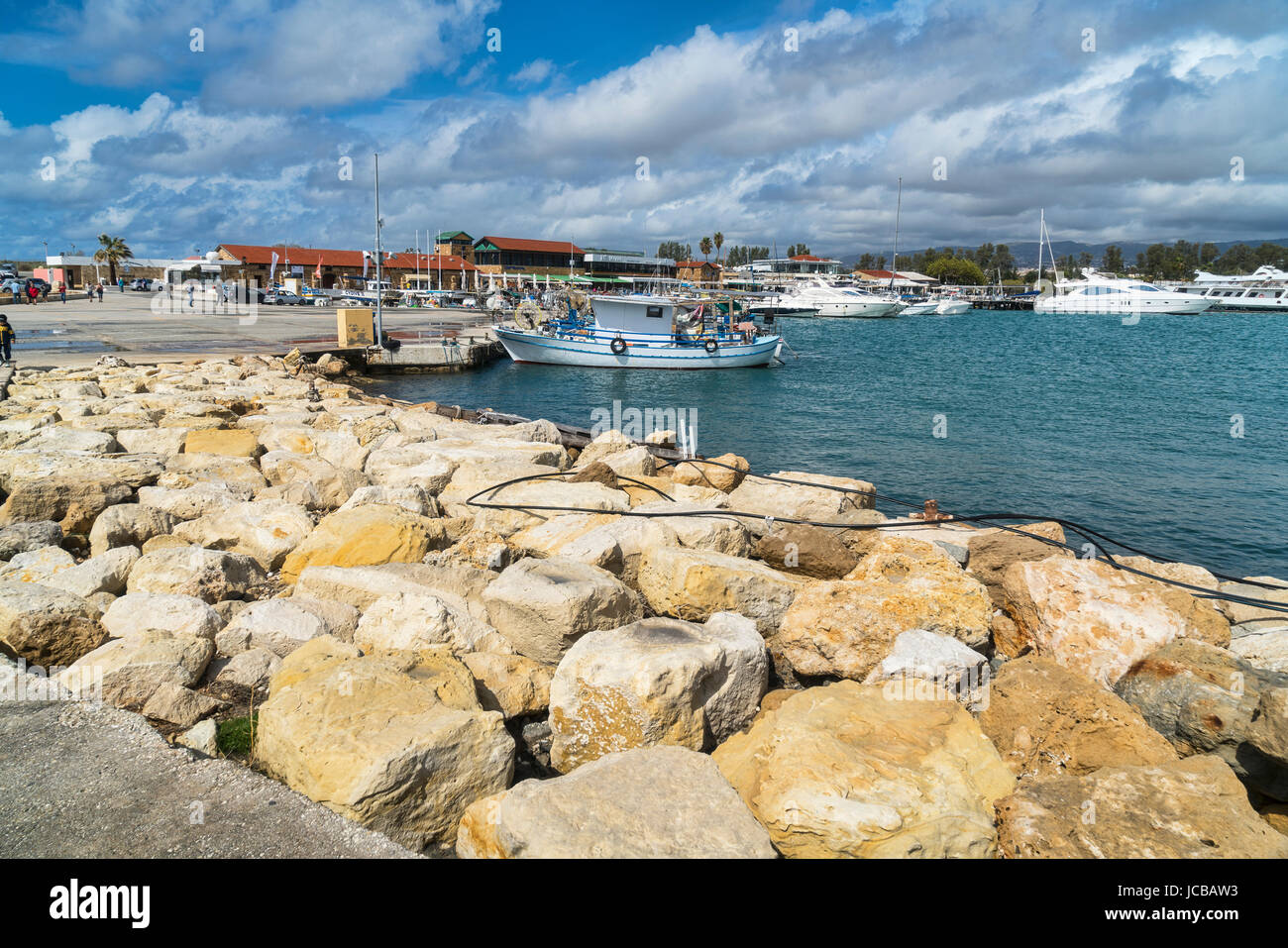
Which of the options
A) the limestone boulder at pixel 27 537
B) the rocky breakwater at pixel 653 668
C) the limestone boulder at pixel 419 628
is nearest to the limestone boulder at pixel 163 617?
the rocky breakwater at pixel 653 668

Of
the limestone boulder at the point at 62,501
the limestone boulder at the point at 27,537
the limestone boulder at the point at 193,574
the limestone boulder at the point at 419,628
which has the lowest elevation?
the limestone boulder at the point at 419,628

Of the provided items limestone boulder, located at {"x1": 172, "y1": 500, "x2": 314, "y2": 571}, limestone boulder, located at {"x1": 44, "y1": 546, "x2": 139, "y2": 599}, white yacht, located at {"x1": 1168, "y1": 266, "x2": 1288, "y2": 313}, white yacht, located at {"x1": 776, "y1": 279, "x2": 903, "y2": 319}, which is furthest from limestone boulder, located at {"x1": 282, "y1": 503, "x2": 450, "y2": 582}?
white yacht, located at {"x1": 1168, "y1": 266, "x2": 1288, "y2": 313}

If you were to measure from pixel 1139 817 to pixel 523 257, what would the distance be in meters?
98.9

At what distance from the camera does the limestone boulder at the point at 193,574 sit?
5629 millimetres

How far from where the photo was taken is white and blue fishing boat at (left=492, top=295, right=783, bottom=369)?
37.1 metres

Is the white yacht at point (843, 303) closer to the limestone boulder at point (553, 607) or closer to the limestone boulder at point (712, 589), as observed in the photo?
the limestone boulder at point (712, 589)

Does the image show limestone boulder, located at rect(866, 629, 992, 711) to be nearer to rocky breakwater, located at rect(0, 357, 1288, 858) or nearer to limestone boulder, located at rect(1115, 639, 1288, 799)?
rocky breakwater, located at rect(0, 357, 1288, 858)

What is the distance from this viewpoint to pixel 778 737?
13.0 feet

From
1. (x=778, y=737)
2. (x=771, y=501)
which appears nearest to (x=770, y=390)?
(x=771, y=501)

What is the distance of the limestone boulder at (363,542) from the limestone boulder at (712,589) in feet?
6.71
